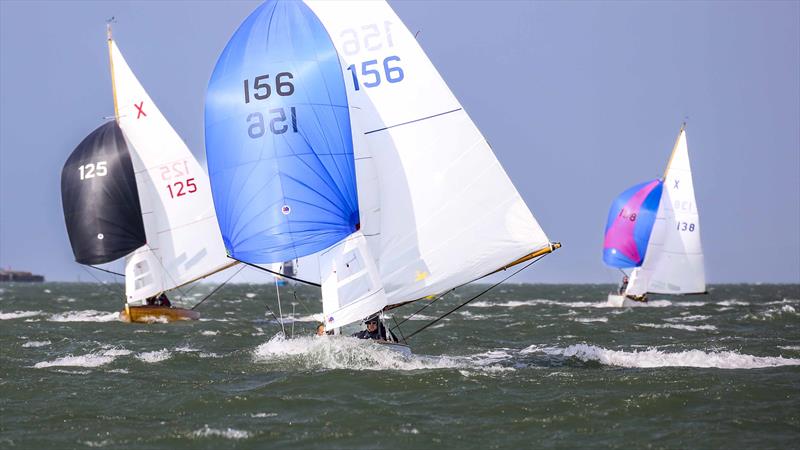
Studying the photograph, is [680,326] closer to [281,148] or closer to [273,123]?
[281,148]

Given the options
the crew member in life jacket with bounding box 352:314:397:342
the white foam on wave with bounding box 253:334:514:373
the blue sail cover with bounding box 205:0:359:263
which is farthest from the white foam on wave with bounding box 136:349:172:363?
the crew member in life jacket with bounding box 352:314:397:342

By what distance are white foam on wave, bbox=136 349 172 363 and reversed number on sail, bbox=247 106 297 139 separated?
6747mm

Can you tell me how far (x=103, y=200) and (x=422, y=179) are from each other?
2151 centimetres

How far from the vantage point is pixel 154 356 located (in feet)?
82.6

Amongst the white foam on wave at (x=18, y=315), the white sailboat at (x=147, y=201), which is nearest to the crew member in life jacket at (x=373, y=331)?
the white sailboat at (x=147, y=201)

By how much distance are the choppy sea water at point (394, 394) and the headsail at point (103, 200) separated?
9.47m

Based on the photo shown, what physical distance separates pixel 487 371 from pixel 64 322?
2442 centimetres

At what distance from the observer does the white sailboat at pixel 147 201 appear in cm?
4016

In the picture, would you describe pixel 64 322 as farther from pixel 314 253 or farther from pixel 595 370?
pixel 595 370

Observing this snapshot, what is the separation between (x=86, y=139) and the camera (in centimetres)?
Answer: 4088

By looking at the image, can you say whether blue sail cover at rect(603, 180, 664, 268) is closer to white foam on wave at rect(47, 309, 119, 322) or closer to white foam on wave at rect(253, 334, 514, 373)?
white foam on wave at rect(47, 309, 119, 322)

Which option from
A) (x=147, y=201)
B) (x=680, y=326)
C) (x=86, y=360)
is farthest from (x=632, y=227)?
(x=86, y=360)

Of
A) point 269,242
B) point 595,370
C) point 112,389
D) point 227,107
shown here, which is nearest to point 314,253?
point 269,242

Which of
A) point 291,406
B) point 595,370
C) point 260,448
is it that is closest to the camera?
point 260,448
